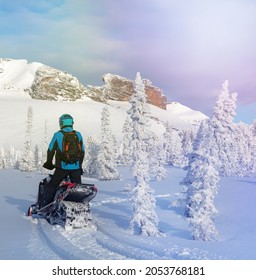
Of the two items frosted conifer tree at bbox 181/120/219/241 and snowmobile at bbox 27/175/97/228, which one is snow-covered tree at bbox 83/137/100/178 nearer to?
frosted conifer tree at bbox 181/120/219/241

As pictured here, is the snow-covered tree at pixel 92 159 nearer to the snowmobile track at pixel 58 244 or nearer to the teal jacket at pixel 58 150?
the teal jacket at pixel 58 150

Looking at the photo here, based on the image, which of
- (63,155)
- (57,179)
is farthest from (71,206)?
(63,155)

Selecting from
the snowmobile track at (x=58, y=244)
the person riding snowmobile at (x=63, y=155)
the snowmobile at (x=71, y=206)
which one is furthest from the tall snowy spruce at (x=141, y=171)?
the snowmobile track at (x=58, y=244)

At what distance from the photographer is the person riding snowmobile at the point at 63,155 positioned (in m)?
11.0

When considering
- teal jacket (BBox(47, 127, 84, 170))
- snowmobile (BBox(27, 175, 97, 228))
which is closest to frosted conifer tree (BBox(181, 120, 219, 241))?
snowmobile (BBox(27, 175, 97, 228))

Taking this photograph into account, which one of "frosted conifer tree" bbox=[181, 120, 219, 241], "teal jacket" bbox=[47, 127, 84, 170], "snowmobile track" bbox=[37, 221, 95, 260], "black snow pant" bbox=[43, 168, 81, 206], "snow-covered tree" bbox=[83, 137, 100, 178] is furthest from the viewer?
"snow-covered tree" bbox=[83, 137, 100, 178]

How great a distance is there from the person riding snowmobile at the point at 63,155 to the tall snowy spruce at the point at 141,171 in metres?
3.33

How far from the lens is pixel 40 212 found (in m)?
12.3

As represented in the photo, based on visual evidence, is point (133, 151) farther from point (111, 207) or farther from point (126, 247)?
point (126, 247)

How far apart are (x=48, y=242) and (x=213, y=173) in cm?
887

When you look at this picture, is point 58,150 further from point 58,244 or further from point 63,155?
point 58,244

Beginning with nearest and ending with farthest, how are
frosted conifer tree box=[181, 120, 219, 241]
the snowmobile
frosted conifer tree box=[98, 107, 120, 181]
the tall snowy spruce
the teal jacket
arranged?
1. the snowmobile
2. the teal jacket
3. the tall snowy spruce
4. frosted conifer tree box=[181, 120, 219, 241]
5. frosted conifer tree box=[98, 107, 120, 181]

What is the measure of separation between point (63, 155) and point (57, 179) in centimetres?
91

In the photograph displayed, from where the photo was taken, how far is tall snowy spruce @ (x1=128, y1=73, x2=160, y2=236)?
13.9 m
